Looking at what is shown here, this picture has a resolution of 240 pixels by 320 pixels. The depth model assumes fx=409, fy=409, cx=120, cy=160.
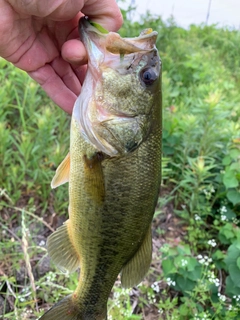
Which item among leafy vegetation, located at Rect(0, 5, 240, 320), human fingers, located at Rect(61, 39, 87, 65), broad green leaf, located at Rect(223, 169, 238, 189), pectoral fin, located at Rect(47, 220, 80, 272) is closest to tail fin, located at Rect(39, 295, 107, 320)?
pectoral fin, located at Rect(47, 220, 80, 272)

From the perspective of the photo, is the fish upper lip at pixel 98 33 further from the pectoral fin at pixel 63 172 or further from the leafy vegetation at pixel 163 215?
the leafy vegetation at pixel 163 215

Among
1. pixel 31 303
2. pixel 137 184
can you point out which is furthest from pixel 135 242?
pixel 31 303

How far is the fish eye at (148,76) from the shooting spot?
5.58ft

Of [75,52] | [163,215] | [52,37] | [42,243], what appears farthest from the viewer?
[163,215]

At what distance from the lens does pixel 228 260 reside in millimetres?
2424

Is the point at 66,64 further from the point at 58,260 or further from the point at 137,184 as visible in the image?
the point at 58,260

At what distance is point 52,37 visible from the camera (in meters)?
2.10

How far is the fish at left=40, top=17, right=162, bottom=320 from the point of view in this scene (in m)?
1.68

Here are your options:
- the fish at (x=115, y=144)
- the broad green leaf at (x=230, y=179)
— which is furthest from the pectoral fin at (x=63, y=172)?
the broad green leaf at (x=230, y=179)

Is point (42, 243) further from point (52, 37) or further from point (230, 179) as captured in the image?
point (230, 179)

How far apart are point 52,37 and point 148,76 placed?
→ 2.20 ft

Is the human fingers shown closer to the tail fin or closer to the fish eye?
the fish eye

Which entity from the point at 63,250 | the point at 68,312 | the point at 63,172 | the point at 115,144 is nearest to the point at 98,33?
the point at 115,144

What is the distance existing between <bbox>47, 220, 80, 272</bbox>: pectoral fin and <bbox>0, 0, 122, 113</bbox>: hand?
0.66 metres
